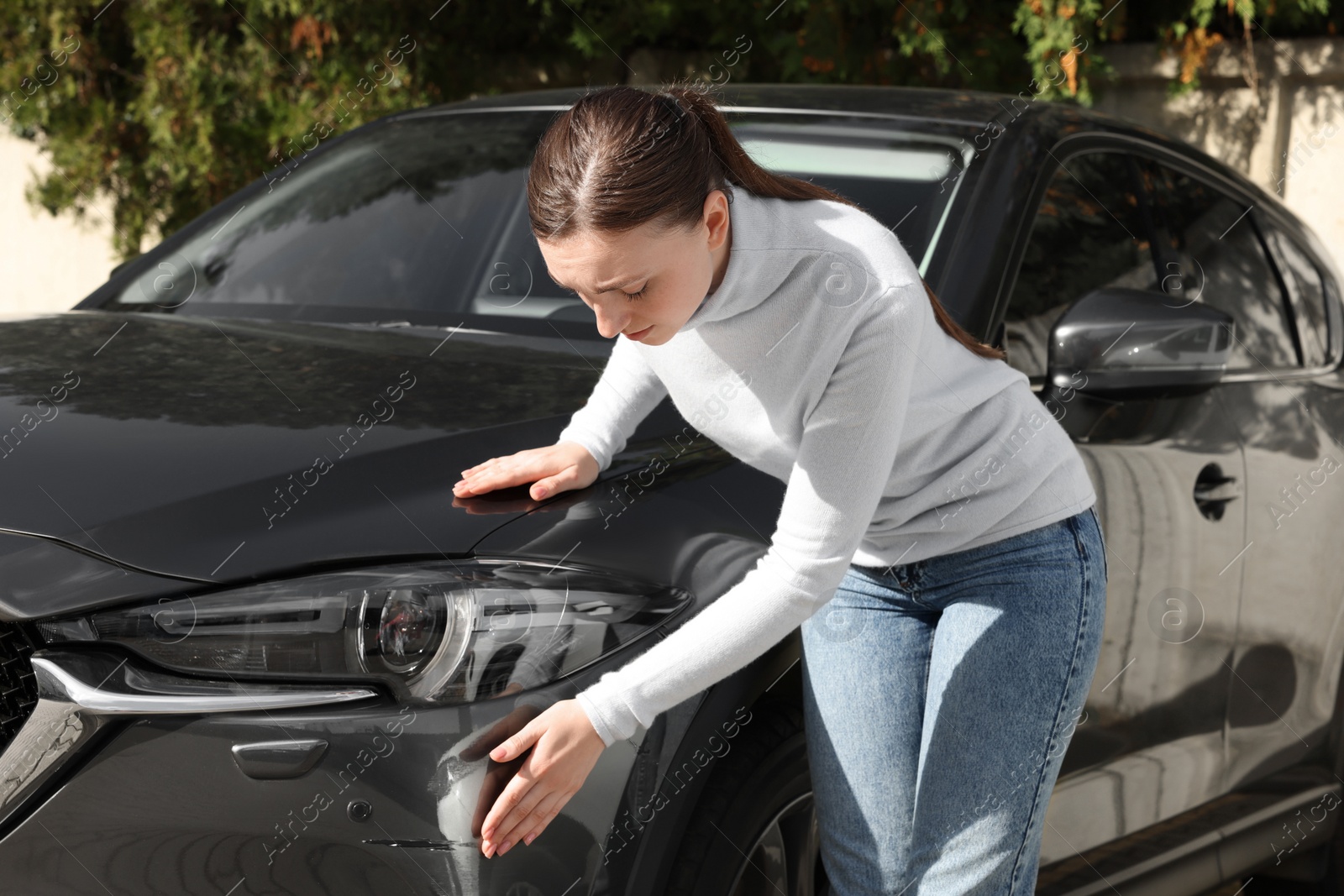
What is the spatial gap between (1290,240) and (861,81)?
9.14ft

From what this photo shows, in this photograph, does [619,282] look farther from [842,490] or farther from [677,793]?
[677,793]

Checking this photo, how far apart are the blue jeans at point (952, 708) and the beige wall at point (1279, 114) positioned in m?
4.16

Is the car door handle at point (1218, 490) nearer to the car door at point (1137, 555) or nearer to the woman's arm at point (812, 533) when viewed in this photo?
the car door at point (1137, 555)

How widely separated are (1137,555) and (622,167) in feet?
4.26

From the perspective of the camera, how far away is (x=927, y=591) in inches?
72.9

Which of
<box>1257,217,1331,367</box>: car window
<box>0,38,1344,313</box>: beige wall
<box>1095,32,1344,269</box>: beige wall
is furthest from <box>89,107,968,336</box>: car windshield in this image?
<box>1095,32,1344,269</box>: beige wall

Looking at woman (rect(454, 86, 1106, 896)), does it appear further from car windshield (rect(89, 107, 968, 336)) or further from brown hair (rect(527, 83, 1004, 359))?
car windshield (rect(89, 107, 968, 336))

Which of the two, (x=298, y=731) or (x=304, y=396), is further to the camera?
(x=304, y=396)

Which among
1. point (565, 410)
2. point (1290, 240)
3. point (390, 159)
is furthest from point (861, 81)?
point (565, 410)

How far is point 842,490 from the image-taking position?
1598mm

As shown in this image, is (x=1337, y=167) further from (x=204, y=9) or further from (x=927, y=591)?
(x=204, y=9)

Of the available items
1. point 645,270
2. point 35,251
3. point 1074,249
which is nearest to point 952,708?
point 645,270

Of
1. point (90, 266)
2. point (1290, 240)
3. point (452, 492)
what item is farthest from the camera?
point (90, 266)

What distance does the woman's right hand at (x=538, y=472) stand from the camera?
175 cm
